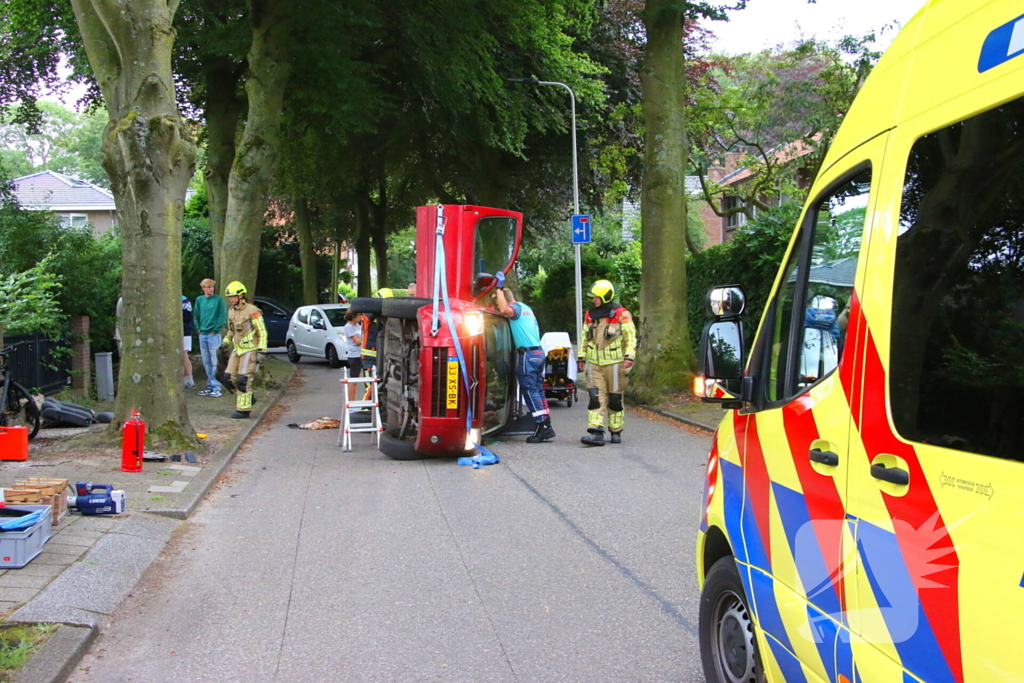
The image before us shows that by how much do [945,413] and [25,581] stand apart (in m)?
5.12

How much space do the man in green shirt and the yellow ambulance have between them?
14447 millimetres

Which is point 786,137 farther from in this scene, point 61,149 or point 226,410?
point 61,149

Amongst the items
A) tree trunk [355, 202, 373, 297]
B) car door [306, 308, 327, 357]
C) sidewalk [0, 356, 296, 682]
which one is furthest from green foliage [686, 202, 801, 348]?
tree trunk [355, 202, 373, 297]

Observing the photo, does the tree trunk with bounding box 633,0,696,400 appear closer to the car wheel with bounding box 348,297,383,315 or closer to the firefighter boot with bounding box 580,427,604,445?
the firefighter boot with bounding box 580,427,604,445

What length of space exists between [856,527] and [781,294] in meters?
1.05

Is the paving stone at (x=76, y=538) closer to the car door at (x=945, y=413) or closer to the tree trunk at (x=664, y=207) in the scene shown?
the car door at (x=945, y=413)

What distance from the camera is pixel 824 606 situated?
8.84 ft

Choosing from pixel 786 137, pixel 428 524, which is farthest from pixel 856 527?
pixel 786 137

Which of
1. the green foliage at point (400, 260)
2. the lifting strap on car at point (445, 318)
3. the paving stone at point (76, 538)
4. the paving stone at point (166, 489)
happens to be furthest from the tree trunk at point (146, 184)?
the green foliage at point (400, 260)

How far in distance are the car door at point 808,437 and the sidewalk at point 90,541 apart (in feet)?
10.2

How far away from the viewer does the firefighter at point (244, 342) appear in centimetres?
1366

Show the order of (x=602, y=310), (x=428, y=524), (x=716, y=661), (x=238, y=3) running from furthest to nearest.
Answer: (x=238, y=3), (x=602, y=310), (x=428, y=524), (x=716, y=661)

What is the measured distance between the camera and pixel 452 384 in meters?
9.91

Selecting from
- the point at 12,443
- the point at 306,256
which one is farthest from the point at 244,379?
the point at 306,256
